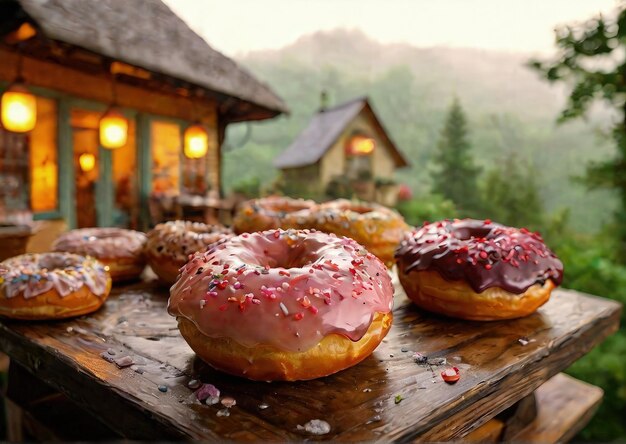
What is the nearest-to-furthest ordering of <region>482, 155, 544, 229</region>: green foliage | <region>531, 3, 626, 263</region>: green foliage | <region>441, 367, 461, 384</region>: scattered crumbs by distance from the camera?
<region>441, 367, 461, 384</region>: scattered crumbs
<region>531, 3, 626, 263</region>: green foliage
<region>482, 155, 544, 229</region>: green foliage

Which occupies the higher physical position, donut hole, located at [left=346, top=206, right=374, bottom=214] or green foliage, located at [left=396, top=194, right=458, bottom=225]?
donut hole, located at [left=346, top=206, right=374, bottom=214]

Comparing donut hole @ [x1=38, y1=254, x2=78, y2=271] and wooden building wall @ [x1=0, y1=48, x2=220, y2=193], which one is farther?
wooden building wall @ [x1=0, y1=48, x2=220, y2=193]

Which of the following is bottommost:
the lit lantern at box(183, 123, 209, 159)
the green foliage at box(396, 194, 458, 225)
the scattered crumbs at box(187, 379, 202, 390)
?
the green foliage at box(396, 194, 458, 225)

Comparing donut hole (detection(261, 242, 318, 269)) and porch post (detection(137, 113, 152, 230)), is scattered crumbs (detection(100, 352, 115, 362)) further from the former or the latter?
porch post (detection(137, 113, 152, 230))

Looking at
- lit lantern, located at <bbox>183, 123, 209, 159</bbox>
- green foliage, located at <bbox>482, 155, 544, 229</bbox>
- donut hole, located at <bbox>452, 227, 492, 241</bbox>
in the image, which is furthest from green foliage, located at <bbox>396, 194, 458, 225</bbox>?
donut hole, located at <bbox>452, 227, 492, 241</bbox>

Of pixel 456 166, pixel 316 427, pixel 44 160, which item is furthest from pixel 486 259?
pixel 456 166

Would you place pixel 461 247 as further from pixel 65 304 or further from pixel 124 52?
pixel 124 52
